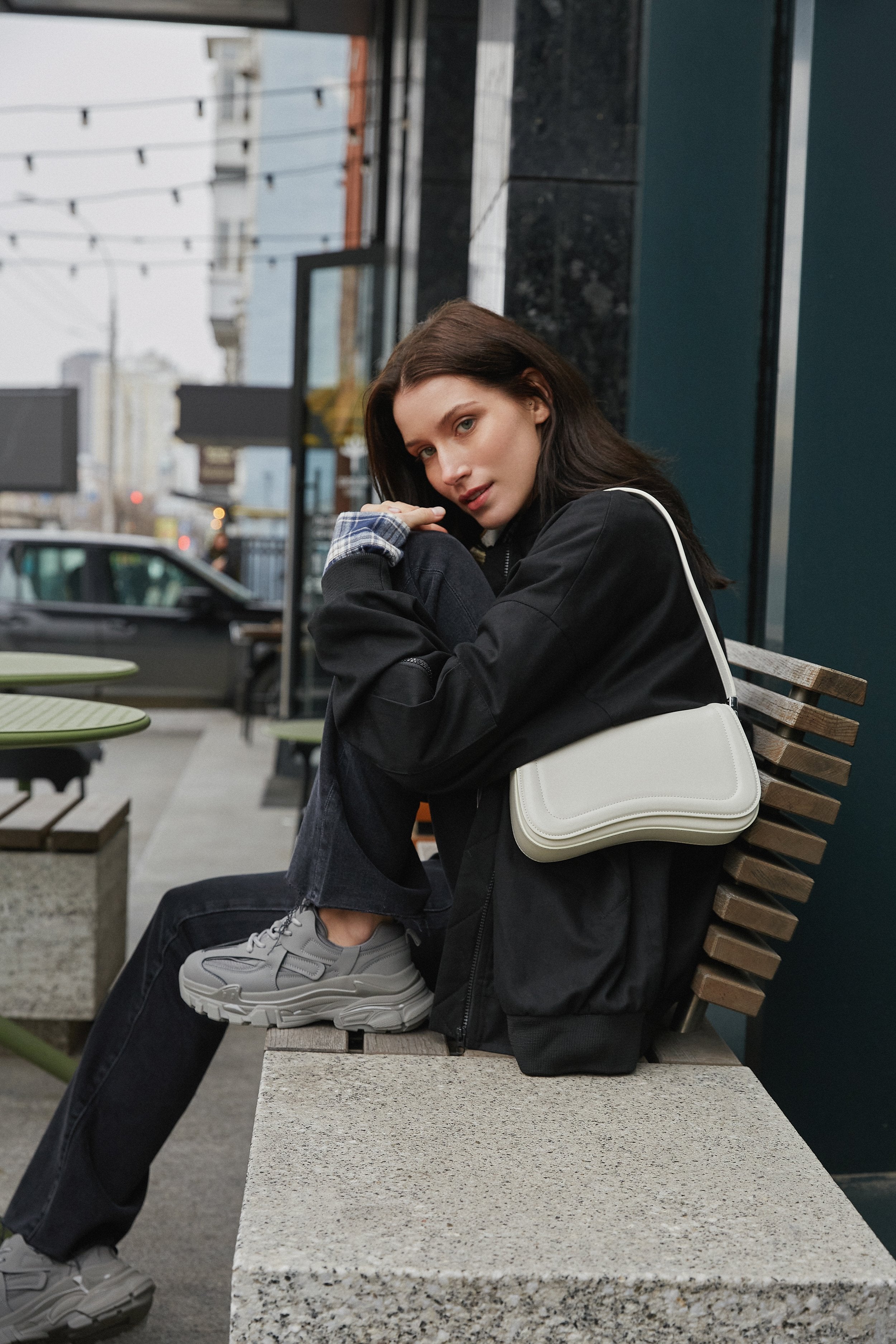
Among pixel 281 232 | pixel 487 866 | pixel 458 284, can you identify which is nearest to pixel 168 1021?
pixel 487 866

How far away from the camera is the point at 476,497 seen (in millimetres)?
1982

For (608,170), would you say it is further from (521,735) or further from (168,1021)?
(168,1021)

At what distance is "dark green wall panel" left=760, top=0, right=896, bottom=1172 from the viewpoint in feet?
8.00

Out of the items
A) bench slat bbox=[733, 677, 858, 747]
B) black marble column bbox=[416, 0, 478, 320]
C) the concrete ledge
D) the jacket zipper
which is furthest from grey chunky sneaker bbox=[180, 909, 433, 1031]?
black marble column bbox=[416, 0, 478, 320]

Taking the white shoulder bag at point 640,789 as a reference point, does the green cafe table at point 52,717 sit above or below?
below

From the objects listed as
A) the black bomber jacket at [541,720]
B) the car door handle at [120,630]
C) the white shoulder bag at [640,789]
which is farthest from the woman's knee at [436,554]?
the car door handle at [120,630]

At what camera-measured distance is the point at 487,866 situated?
1.71 m

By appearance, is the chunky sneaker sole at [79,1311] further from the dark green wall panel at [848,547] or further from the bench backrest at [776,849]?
the dark green wall panel at [848,547]

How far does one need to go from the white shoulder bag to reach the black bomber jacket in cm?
3

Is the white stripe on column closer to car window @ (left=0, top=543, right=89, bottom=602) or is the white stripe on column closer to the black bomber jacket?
the black bomber jacket

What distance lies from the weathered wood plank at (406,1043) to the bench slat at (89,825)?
5.62 feet

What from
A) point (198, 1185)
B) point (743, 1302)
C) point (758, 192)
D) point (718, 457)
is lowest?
point (198, 1185)

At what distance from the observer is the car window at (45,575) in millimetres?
11320

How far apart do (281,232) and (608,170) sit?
1317 inches
